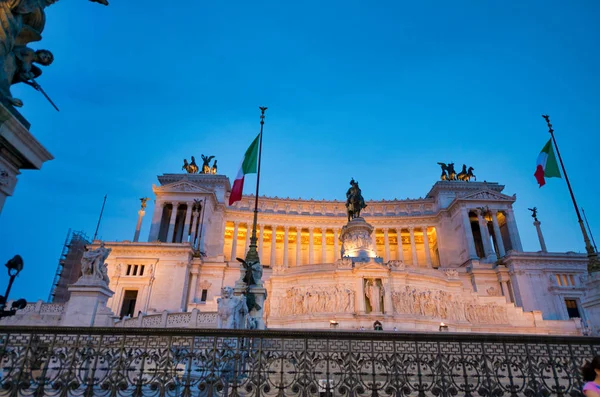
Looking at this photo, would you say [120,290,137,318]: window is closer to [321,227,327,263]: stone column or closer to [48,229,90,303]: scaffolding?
[48,229,90,303]: scaffolding

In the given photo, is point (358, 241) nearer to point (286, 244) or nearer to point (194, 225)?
point (286, 244)

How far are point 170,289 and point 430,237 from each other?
149 feet

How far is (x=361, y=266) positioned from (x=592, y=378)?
26.5 metres

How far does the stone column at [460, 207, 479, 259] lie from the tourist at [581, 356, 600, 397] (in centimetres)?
5407

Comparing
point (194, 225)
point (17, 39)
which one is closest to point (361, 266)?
point (17, 39)

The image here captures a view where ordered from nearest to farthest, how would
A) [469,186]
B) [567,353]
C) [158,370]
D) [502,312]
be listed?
[158,370] < [567,353] < [502,312] < [469,186]

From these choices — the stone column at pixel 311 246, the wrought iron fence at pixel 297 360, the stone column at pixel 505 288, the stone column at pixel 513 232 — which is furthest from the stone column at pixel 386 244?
the wrought iron fence at pixel 297 360

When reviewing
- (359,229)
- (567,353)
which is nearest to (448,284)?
(359,229)

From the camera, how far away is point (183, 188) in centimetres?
5781

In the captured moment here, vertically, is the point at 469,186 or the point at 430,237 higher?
the point at 469,186

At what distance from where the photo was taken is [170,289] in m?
41.0

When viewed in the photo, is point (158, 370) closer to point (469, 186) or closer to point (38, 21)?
point (38, 21)

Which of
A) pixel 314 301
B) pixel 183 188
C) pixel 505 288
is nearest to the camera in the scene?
pixel 314 301

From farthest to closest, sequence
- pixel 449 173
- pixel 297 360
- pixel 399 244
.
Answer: pixel 449 173
pixel 399 244
pixel 297 360
